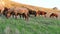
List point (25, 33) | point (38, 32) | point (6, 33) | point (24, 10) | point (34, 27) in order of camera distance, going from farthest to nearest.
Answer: point (24, 10), point (34, 27), point (38, 32), point (25, 33), point (6, 33)

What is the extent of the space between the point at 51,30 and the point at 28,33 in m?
2.68

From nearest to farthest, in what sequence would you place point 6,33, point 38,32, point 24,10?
1. point 6,33
2. point 38,32
3. point 24,10

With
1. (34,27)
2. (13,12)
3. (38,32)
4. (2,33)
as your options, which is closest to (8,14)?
(13,12)

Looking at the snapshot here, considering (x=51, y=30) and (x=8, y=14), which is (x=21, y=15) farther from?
(x=51, y=30)

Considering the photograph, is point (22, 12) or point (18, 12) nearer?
point (22, 12)

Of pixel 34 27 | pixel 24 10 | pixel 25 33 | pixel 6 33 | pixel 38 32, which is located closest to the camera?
pixel 6 33

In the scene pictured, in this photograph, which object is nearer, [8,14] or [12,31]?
[12,31]

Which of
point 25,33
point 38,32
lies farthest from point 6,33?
point 38,32

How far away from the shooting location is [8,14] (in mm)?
19078

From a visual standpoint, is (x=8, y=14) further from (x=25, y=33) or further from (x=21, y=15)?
(x=25, y=33)

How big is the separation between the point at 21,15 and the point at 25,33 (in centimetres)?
776

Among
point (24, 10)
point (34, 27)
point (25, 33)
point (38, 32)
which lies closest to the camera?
point (25, 33)

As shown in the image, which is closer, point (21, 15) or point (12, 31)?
point (12, 31)

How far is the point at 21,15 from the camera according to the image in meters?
19.5
